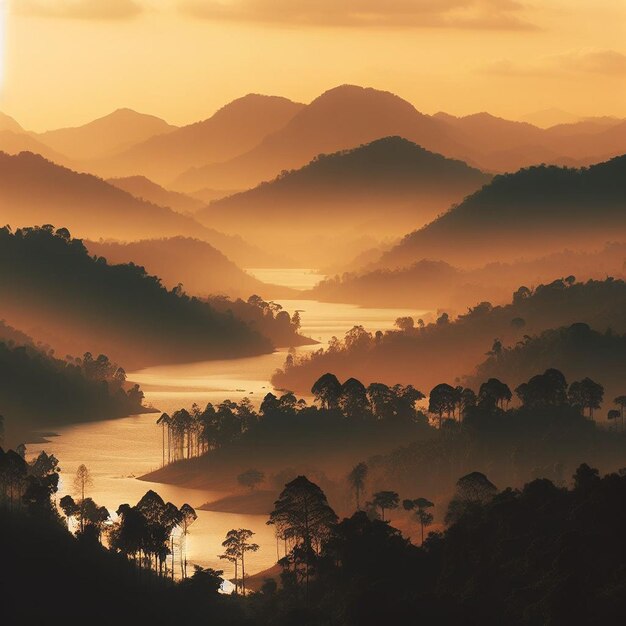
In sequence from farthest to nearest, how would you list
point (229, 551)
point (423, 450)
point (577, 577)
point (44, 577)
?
point (423, 450)
point (229, 551)
point (44, 577)
point (577, 577)

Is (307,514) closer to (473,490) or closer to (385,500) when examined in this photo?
(473,490)

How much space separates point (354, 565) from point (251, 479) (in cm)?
5698

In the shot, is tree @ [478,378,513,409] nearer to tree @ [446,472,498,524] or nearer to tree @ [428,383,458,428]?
tree @ [428,383,458,428]

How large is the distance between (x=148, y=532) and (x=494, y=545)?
84.6 ft

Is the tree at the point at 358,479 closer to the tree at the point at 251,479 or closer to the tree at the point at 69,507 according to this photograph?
the tree at the point at 251,479

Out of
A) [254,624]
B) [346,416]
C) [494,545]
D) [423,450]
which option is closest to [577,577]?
[494,545]

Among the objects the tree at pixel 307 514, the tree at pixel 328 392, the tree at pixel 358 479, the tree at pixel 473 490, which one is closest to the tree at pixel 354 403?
the tree at pixel 328 392

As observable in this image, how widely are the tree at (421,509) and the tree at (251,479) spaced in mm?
24678

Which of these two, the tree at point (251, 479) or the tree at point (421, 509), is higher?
the tree at point (251, 479)

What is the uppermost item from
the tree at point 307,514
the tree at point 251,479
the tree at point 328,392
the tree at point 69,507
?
the tree at point 328,392

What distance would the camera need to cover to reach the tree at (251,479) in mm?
172250

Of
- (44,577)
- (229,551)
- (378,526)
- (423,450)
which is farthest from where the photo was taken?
(423,450)

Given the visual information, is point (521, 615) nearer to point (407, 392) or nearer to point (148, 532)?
point (148, 532)

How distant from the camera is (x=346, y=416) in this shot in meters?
188
